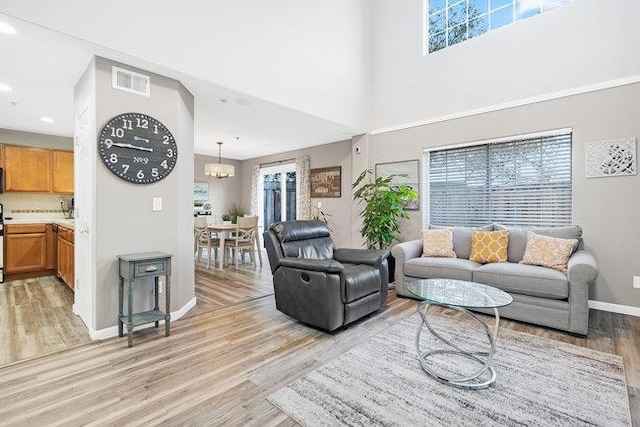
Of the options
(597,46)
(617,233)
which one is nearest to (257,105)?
(597,46)

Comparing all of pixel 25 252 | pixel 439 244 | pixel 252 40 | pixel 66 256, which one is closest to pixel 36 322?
pixel 66 256

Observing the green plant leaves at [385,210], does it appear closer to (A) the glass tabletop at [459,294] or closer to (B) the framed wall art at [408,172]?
(B) the framed wall art at [408,172]

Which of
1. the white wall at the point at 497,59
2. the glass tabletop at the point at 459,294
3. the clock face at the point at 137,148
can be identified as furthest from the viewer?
the white wall at the point at 497,59

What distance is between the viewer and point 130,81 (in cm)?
284

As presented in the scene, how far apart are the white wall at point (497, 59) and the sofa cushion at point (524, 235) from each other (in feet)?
5.51

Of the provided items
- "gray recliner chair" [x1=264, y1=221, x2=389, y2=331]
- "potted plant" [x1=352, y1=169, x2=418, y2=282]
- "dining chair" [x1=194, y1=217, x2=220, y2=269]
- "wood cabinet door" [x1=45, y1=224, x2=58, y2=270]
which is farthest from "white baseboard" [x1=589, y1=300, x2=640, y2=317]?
"wood cabinet door" [x1=45, y1=224, x2=58, y2=270]

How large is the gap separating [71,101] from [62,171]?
2.00m

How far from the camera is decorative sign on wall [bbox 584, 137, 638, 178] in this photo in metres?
3.31

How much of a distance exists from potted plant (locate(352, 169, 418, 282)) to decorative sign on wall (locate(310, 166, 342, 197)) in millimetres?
1057

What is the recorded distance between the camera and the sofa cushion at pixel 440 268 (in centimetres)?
351

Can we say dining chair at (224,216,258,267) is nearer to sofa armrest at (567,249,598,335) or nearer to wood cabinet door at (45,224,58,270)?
wood cabinet door at (45,224,58,270)

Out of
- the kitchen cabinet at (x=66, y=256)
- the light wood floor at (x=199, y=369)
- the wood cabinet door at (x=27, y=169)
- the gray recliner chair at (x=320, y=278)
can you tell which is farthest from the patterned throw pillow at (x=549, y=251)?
the wood cabinet door at (x=27, y=169)

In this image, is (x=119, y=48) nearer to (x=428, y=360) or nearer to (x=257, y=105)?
(x=257, y=105)

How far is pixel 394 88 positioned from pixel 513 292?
3.62 metres
